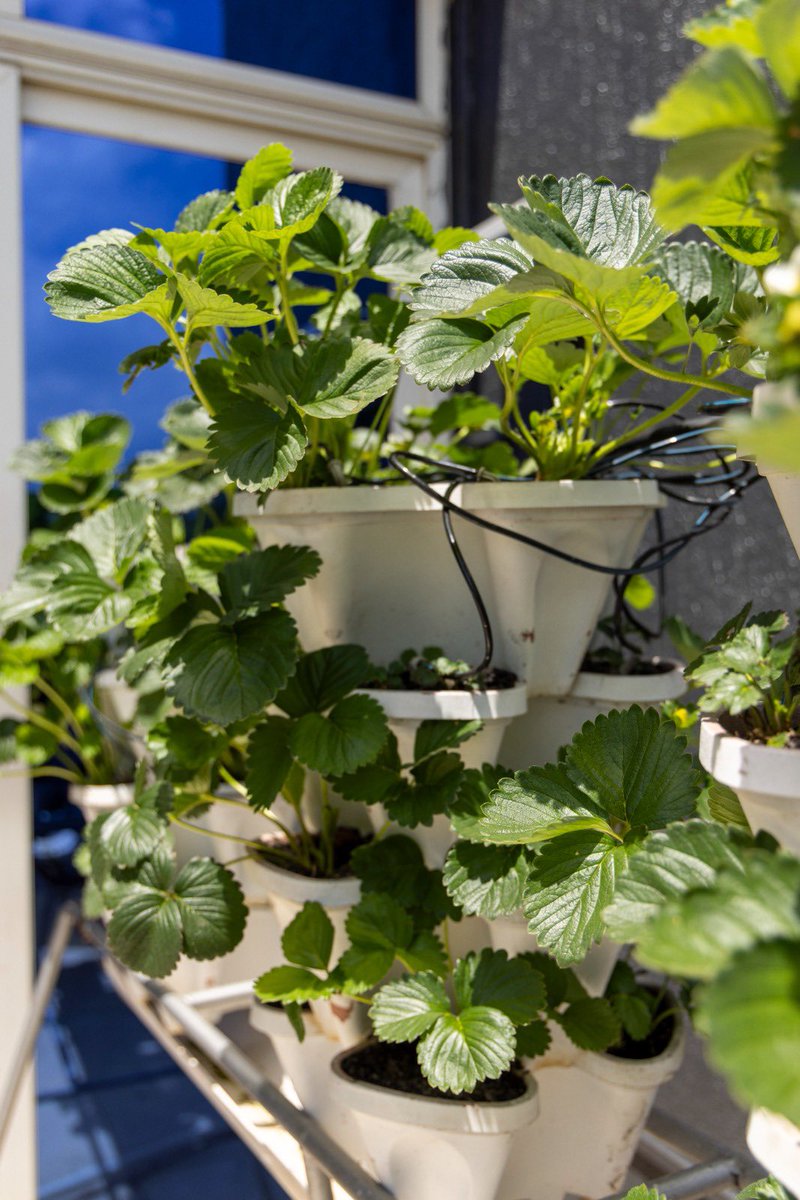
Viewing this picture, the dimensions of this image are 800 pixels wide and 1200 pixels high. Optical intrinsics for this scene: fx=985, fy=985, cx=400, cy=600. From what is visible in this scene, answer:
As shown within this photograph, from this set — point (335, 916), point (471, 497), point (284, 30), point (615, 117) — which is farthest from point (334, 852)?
point (284, 30)

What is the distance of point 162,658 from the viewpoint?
668mm

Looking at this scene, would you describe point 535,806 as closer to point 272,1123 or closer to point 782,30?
point 782,30

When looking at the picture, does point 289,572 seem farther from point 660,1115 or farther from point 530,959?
point 660,1115

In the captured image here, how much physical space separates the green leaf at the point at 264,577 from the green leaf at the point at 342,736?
81 millimetres

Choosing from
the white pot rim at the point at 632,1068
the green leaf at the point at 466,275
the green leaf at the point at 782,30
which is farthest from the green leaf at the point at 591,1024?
the green leaf at the point at 782,30

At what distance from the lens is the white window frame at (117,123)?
4.38 feet

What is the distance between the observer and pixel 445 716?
630 mm

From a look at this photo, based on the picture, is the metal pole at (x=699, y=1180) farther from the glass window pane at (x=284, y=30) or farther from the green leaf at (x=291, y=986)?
the glass window pane at (x=284, y=30)

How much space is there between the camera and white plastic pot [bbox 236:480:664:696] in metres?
0.62

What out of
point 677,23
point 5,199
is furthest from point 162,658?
point 5,199

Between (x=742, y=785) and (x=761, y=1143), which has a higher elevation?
(x=742, y=785)

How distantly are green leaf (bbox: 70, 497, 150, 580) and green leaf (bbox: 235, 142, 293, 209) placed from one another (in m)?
0.30

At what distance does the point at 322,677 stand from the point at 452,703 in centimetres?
10

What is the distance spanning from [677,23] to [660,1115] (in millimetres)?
Answer: 1026
